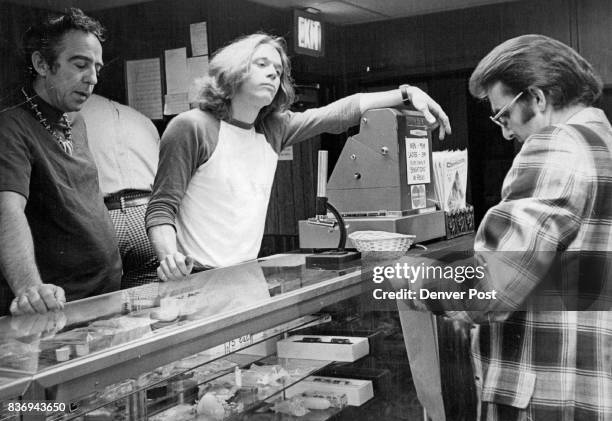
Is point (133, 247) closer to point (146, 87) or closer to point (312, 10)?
point (146, 87)

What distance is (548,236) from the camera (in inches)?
43.0

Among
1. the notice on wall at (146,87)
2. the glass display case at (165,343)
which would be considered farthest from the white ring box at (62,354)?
the notice on wall at (146,87)

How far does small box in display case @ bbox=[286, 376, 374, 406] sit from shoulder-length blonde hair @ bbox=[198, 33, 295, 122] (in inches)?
30.5

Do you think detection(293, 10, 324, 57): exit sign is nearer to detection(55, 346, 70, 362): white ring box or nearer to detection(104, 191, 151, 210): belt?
detection(104, 191, 151, 210): belt

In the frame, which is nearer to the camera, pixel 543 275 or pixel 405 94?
pixel 543 275

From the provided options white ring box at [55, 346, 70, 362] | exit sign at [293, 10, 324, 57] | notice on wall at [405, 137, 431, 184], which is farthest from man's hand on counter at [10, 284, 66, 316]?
exit sign at [293, 10, 324, 57]

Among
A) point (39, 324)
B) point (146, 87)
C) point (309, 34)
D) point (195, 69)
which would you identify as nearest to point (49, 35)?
point (146, 87)

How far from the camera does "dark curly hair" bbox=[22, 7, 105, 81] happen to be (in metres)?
1.69

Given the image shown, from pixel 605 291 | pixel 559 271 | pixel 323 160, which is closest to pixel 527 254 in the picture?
pixel 559 271

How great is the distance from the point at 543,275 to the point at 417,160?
2.42 ft

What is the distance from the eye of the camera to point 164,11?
2.04 m

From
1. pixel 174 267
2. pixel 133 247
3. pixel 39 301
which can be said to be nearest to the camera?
pixel 39 301

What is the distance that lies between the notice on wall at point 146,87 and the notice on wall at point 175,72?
0.03 meters

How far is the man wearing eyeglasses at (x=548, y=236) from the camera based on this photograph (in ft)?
3.58
